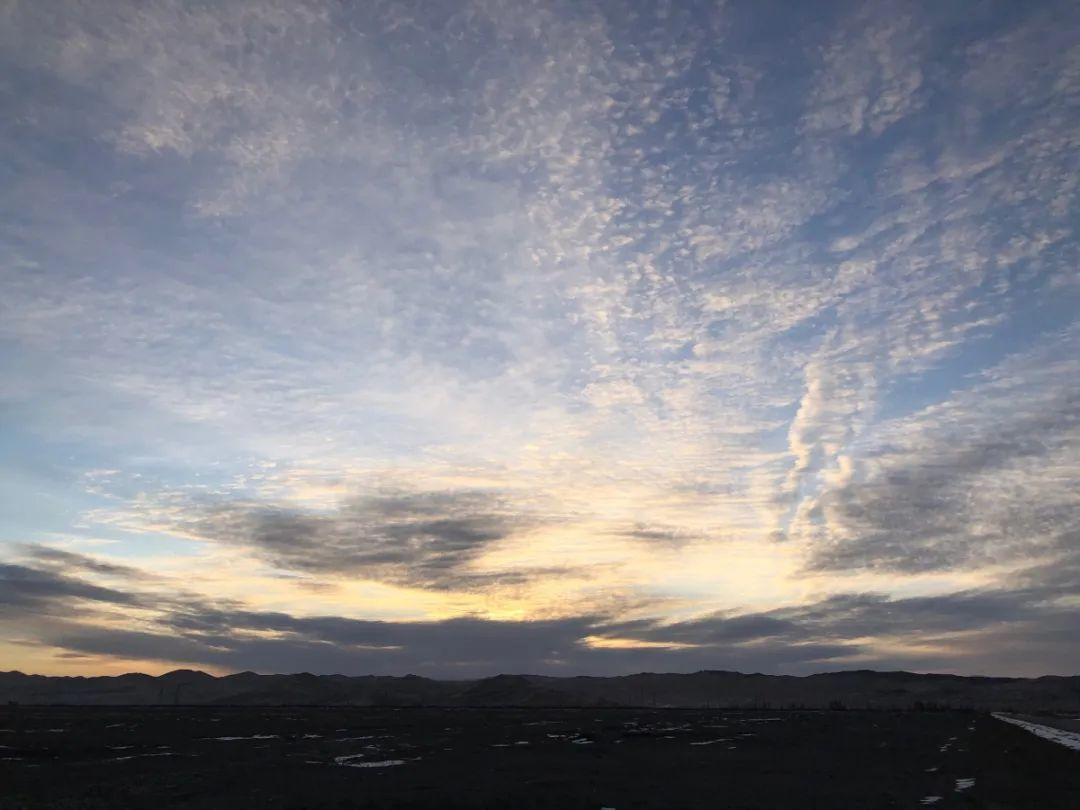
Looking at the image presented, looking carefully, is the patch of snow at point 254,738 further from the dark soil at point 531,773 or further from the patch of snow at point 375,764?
the patch of snow at point 375,764

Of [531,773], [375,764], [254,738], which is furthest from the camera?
[254,738]

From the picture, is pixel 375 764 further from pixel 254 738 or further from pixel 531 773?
pixel 254 738

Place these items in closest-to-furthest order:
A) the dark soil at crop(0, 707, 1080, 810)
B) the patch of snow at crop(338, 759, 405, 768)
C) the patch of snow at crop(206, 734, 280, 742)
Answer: the dark soil at crop(0, 707, 1080, 810) → the patch of snow at crop(338, 759, 405, 768) → the patch of snow at crop(206, 734, 280, 742)

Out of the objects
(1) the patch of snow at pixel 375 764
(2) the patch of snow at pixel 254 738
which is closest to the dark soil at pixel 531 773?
(1) the patch of snow at pixel 375 764

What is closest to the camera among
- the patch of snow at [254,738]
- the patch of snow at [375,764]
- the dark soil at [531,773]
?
the dark soil at [531,773]

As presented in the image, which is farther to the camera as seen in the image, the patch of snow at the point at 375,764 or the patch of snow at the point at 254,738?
the patch of snow at the point at 254,738

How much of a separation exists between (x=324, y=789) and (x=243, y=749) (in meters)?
29.2

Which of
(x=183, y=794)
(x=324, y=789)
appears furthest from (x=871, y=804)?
(x=183, y=794)

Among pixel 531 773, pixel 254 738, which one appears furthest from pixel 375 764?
pixel 254 738

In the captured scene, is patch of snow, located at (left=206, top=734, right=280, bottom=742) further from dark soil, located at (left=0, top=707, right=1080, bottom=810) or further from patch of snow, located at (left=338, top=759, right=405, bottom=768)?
patch of snow, located at (left=338, top=759, right=405, bottom=768)

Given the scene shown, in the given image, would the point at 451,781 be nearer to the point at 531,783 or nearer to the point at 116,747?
the point at 531,783

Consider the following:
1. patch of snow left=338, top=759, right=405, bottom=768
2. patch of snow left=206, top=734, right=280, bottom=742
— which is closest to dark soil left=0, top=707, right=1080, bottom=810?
patch of snow left=338, top=759, right=405, bottom=768

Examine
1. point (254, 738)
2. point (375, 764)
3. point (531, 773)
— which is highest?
point (254, 738)

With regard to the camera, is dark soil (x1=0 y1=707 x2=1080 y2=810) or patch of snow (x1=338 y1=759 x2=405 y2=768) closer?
dark soil (x1=0 y1=707 x2=1080 y2=810)
